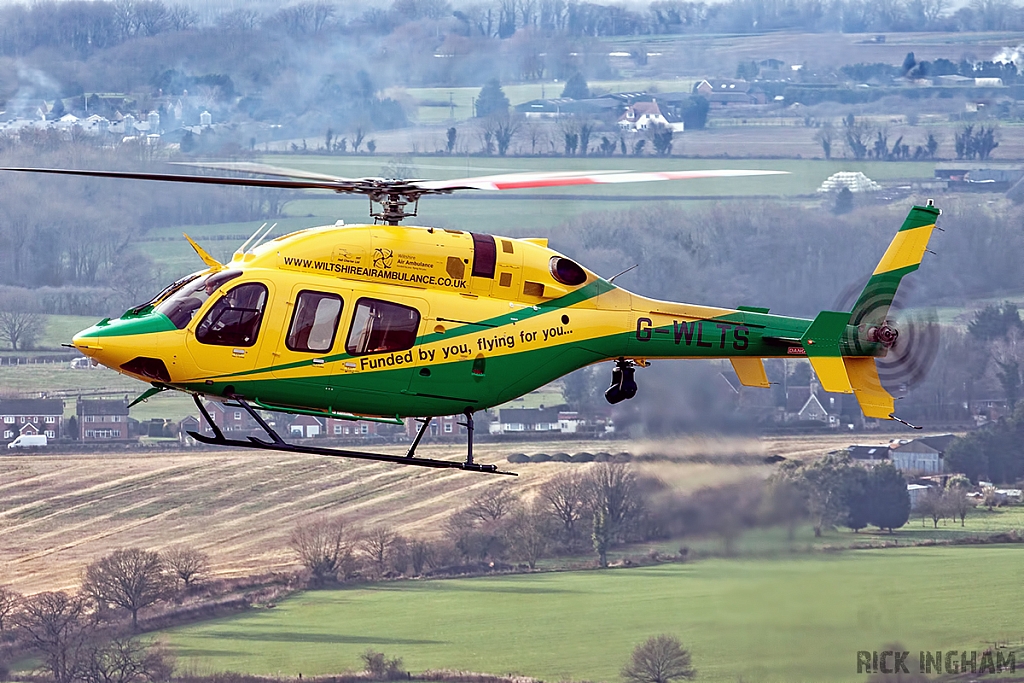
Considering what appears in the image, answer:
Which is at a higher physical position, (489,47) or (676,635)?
(489,47)

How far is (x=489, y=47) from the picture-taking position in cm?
13675

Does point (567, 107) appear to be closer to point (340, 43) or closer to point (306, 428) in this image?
point (340, 43)

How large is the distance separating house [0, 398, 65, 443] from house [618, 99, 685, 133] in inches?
1898

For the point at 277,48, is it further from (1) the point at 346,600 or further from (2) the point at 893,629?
(2) the point at 893,629

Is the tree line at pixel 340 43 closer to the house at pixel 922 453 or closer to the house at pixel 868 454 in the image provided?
the house at pixel 922 453

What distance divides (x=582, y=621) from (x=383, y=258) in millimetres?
53376

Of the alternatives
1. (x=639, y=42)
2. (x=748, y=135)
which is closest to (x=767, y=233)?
(x=748, y=135)

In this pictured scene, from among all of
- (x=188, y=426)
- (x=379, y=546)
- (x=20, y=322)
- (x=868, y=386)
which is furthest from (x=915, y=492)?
(x=868, y=386)

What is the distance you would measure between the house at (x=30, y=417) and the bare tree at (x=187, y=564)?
19133 millimetres

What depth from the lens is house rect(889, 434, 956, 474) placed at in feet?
278

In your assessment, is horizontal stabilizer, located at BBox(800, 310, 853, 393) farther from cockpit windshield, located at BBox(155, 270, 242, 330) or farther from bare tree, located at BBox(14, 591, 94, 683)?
bare tree, located at BBox(14, 591, 94, 683)

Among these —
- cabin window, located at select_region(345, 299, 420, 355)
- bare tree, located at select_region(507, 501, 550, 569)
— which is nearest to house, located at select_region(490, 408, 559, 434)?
bare tree, located at select_region(507, 501, 550, 569)

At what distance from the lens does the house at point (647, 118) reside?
127438 millimetres

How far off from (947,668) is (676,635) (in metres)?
10.4
